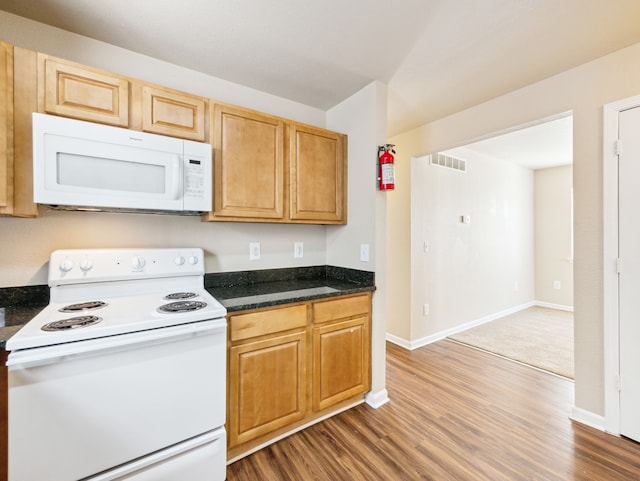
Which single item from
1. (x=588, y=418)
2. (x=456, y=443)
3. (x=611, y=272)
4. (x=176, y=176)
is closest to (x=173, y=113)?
(x=176, y=176)

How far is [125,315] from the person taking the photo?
1.30 metres

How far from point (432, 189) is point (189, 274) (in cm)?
293

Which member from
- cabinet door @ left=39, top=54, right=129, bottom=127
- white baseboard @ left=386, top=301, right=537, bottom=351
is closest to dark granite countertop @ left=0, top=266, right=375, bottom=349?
cabinet door @ left=39, top=54, right=129, bottom=127

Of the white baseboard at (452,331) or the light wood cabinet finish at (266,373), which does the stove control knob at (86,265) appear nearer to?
the light wood cabinet finish at (266,373)

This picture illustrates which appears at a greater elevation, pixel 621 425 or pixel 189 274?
pixel 189 274

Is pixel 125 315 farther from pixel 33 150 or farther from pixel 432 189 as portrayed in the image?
pixel 432 189

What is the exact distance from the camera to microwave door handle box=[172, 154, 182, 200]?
5.39 feet

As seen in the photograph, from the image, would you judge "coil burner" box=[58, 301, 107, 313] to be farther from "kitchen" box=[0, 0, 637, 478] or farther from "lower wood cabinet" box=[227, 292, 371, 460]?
"lower wood cabinet" box=[227, 292, 371, 460]

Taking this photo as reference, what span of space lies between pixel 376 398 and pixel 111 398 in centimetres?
177

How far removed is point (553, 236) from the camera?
511cm

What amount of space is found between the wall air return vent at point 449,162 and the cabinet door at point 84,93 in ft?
10.4

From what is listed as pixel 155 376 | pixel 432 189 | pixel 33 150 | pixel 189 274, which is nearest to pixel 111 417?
pixel 155 376

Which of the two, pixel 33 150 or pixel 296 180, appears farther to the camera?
pixel 296 180

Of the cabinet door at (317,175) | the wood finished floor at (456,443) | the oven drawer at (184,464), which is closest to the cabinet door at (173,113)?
the cabinet door at (317,175)
